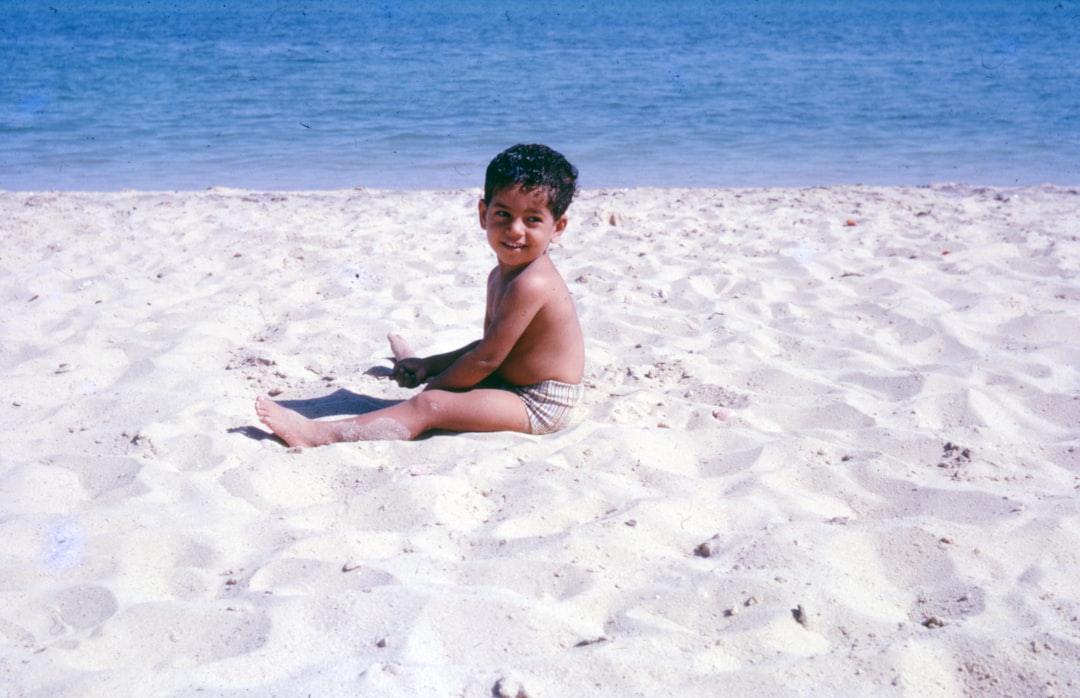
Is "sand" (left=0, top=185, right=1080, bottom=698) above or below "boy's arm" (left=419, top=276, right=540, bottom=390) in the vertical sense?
below

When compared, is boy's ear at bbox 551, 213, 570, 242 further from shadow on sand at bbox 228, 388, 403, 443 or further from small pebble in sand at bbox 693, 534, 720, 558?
small pebble in sand at bbox 693, 534, 720, 558

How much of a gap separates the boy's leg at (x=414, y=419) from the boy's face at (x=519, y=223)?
48cm

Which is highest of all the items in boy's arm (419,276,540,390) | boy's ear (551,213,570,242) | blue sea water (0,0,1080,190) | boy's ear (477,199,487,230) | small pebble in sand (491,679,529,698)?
boy's ear (477,199,487,230)

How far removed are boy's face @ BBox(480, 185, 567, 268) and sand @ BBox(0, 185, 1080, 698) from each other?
64cm

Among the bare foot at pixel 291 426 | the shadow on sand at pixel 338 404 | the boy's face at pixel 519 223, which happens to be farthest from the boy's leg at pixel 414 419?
the boy's face at pixel 519 223

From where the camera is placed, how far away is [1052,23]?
1041 inches

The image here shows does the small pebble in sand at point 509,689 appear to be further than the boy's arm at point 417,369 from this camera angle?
No

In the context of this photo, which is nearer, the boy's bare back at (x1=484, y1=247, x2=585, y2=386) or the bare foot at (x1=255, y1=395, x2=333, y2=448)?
the bare foot at (x1=255, y1=395, x2=333, y2=448)

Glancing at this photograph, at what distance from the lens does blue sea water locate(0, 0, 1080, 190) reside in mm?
9133

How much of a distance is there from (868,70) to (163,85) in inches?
491

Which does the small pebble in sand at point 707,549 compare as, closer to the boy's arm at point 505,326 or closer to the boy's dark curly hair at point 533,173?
the boy's arm at point 505,326

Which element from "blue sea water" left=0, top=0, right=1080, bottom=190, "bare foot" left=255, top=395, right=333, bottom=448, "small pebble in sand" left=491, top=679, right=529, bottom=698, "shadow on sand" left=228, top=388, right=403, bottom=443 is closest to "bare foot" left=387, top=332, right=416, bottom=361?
"shadow on sand" left=228, top=388, right=403, bottom=443

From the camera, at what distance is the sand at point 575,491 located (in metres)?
1.73

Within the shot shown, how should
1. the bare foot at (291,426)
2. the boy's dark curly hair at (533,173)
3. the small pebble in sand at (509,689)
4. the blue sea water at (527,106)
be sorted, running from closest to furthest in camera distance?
1. the small pebble in sand at (509,689)
2. the bare foot at (291,426)
3. the boy's dark curly hair at (533,173)
4. the blue sea water at (527,106)
